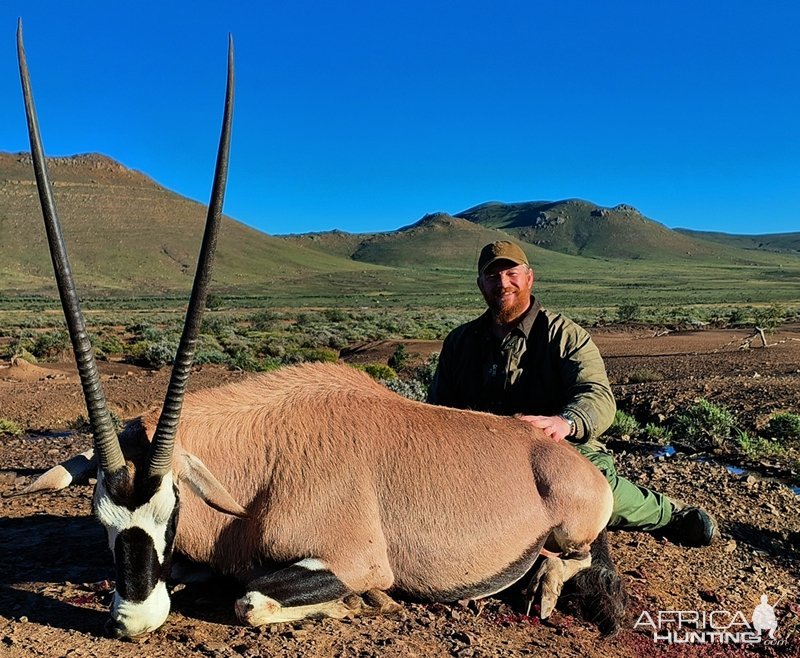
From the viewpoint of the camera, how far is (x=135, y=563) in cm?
321

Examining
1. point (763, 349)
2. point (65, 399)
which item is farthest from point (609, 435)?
point (763, 349)

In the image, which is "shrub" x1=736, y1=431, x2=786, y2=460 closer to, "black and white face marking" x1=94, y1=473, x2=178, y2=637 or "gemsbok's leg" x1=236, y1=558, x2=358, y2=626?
"gemsbok's leg" x1=236, y1=558, x2=358, y2=626

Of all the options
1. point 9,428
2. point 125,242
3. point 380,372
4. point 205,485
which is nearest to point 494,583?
point 205,485

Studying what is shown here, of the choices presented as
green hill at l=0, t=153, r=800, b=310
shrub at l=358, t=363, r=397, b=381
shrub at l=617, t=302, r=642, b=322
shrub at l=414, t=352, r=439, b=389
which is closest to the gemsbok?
shrub at l=414, t=352, r=439, b=389

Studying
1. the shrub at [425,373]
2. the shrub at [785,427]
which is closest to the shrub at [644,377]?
the shrub at [425,373]

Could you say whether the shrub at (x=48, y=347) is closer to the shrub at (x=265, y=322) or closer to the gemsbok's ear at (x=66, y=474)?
the shrub at (x=265, y=322)

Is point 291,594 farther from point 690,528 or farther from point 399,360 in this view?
point 399,360

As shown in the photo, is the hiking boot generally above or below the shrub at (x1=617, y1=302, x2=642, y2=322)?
below

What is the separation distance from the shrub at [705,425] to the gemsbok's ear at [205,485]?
7.79 m

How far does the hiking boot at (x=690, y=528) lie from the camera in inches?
217

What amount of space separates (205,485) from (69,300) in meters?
1.17

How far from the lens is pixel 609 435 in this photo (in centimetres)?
1021

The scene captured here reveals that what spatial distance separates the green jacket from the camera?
16.2 ft

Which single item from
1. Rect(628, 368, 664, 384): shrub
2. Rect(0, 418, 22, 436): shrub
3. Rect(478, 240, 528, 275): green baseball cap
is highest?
Rect(478, 240, 528, 275): green baseball cap
